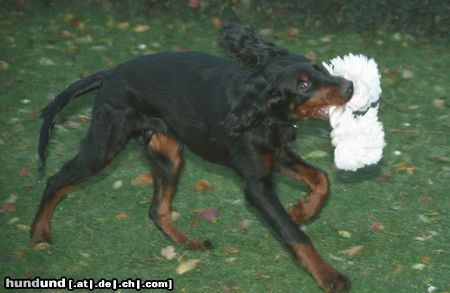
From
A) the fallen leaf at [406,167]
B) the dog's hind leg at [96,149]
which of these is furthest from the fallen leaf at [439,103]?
the dog's hind leg at [96,149]

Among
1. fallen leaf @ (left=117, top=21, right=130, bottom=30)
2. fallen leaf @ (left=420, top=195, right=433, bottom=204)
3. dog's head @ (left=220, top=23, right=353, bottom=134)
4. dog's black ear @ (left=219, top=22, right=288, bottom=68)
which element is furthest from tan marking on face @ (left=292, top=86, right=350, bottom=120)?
fallen leaf @ (left=117, top=21, right=130, bottom=30)

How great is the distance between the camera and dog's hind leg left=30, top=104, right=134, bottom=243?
5.66 meters

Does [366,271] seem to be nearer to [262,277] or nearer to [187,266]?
[262,277]

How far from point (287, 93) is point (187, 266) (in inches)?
54.2

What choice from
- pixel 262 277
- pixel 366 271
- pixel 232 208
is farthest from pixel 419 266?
pixel 232 208

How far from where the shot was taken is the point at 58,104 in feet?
19.0

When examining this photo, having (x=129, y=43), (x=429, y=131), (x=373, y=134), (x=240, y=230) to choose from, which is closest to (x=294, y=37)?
(x=129, y=43)

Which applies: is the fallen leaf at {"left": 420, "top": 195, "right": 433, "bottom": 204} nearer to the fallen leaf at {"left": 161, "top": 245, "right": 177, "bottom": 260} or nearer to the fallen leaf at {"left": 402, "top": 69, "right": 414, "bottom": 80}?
the fallen leaf at {"left": 161, "top": 245, "right": 177, "bottom": 260}

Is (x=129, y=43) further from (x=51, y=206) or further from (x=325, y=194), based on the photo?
(x=325, y=194)

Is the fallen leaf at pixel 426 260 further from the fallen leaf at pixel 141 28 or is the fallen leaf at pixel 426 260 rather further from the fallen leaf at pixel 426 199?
the fallen leaf at pixel 141 28

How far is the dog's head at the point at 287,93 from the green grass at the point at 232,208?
1.05 metres

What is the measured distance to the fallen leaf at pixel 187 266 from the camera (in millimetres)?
5511

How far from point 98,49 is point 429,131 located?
14.6ft

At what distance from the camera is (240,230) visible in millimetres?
6121
